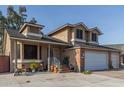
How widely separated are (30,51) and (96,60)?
7.98 metres

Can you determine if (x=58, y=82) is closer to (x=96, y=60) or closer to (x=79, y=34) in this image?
(x=96, y=60)

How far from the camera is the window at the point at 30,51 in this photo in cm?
1975

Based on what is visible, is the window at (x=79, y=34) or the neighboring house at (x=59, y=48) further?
the window at (x=79, y=34)

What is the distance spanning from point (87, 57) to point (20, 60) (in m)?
7.33

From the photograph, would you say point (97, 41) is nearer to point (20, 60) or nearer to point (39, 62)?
point (39, 62)

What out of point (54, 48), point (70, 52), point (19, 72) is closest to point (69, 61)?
point (70, 52)

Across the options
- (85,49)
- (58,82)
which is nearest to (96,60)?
(85,49)

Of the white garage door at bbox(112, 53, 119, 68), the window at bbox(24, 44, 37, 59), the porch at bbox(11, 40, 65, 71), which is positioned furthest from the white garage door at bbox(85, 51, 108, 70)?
the window at bbox(24, 44, 37, 59)

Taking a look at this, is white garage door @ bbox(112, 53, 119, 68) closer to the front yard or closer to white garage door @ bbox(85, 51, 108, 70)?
white garage door @ bbox(85, 51, 108, 70)

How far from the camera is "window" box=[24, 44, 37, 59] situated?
1975cm

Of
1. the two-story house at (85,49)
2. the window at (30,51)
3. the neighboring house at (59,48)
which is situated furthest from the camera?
the two-story house at (85,49)

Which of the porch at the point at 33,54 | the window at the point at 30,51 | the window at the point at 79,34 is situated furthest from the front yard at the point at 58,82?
the window at the point at 79,34

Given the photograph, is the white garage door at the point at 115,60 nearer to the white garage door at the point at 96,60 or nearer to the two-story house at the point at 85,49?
the two-story house at the point at 85,49

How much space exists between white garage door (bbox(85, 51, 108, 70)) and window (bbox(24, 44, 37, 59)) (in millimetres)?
5671
